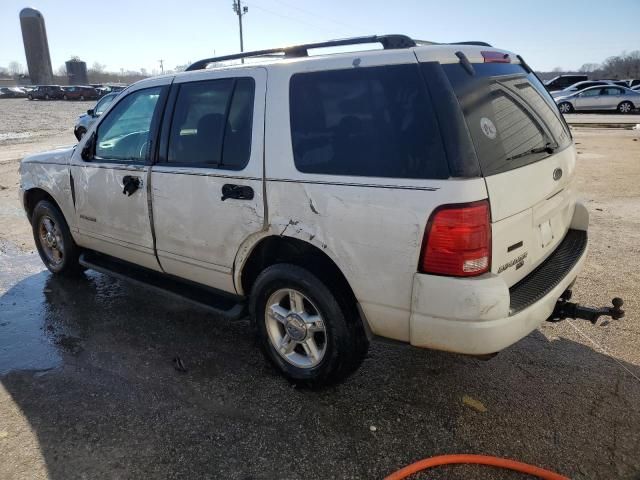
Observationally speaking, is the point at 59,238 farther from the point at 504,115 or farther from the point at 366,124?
the point at 504,115

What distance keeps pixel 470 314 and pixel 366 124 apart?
43.0 inches

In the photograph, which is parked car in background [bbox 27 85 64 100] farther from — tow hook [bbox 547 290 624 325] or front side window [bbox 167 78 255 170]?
tow hook [bbox 547 290 624 325]

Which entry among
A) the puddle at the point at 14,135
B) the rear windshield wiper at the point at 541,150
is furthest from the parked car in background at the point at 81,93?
the rear windshield wiper at the point at 541,150

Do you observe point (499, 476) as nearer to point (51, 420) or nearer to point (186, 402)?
point (186, 402)

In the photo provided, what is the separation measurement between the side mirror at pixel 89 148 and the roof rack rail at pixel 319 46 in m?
1.10

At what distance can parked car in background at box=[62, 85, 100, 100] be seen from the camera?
5169cm

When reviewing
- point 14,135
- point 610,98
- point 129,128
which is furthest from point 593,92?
point 14,135

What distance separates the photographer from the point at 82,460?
2.54 meters

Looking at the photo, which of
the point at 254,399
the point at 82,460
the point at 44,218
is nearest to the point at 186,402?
the point at 254,399

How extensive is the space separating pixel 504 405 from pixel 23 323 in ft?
12.4

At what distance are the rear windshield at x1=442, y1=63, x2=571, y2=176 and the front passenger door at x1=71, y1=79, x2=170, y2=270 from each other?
89.1 inches

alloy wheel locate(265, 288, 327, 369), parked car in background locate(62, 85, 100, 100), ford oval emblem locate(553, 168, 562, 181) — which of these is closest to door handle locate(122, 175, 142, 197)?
alloy wheel locate(265, 288, 327, 369)

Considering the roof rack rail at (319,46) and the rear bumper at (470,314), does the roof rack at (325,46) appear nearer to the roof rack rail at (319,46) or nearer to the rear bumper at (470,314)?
the roof rack rail at (319,46)

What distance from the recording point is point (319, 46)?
3.16 meters
